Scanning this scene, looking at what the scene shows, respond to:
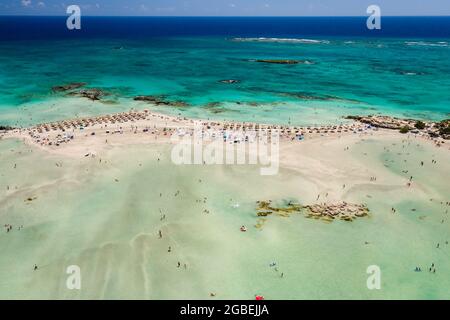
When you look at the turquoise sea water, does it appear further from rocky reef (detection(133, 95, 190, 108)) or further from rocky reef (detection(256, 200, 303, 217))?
rocky reef (detection(256, 200, 303, 217))

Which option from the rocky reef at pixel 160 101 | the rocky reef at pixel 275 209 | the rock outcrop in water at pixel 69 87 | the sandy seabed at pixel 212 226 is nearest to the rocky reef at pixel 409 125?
the sandy seabed at pixel 212 226

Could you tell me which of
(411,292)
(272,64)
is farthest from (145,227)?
(272,64)

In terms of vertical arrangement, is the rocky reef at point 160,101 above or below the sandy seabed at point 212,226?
above

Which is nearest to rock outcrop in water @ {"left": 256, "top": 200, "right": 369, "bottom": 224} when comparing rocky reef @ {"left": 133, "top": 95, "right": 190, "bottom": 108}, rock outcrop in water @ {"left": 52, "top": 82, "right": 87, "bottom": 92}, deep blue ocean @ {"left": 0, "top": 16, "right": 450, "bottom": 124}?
deep blue ocean @ {"left": 0, "top": 16, "right": 450, "bottom": 124}

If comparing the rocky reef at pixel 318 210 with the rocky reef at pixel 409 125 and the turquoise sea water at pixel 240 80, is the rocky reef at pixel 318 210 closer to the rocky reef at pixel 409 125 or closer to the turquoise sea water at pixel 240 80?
the rocky reef at pixel 409 125

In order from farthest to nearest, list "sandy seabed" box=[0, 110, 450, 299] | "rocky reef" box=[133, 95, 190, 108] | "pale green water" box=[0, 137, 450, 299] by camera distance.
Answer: "rocky reef" box=[133, 95, 190, 108], "sandy seabed" box=[0, 110, 450, 299], "pale green water" box=[0, 137, 450, 299]
